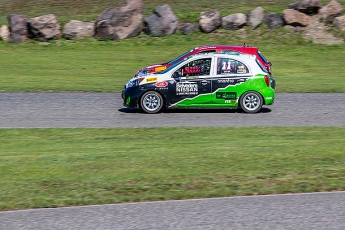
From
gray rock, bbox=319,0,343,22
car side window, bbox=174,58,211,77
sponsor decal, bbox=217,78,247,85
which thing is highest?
gray rock, bbox=319,0,343,22

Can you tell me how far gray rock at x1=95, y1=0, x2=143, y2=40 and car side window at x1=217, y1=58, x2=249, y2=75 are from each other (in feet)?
52.9

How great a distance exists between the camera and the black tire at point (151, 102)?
18.2 m

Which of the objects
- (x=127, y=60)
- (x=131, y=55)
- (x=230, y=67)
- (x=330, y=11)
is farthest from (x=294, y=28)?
(x=230, y=67)

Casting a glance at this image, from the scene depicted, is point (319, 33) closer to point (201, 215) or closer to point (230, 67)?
point (230, 67)

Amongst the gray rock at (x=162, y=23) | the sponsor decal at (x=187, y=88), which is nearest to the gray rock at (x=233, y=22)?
the gray rock at (x=162, y=23)

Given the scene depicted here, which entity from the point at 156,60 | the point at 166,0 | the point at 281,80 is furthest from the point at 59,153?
the point at 166,0

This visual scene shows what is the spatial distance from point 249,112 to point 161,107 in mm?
2288

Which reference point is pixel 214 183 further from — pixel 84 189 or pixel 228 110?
pixel 228 110

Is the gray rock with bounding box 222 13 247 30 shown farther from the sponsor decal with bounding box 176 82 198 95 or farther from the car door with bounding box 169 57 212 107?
the sponsor decal with bounding box 176 82 198 95

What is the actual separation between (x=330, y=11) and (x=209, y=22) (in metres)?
5.96

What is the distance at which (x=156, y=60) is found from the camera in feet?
96.8

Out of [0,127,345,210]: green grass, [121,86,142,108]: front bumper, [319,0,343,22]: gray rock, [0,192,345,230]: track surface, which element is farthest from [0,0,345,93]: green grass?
[0,192,345,230]: track surface

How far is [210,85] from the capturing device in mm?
18031

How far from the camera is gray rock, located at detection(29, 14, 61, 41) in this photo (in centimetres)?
3309
